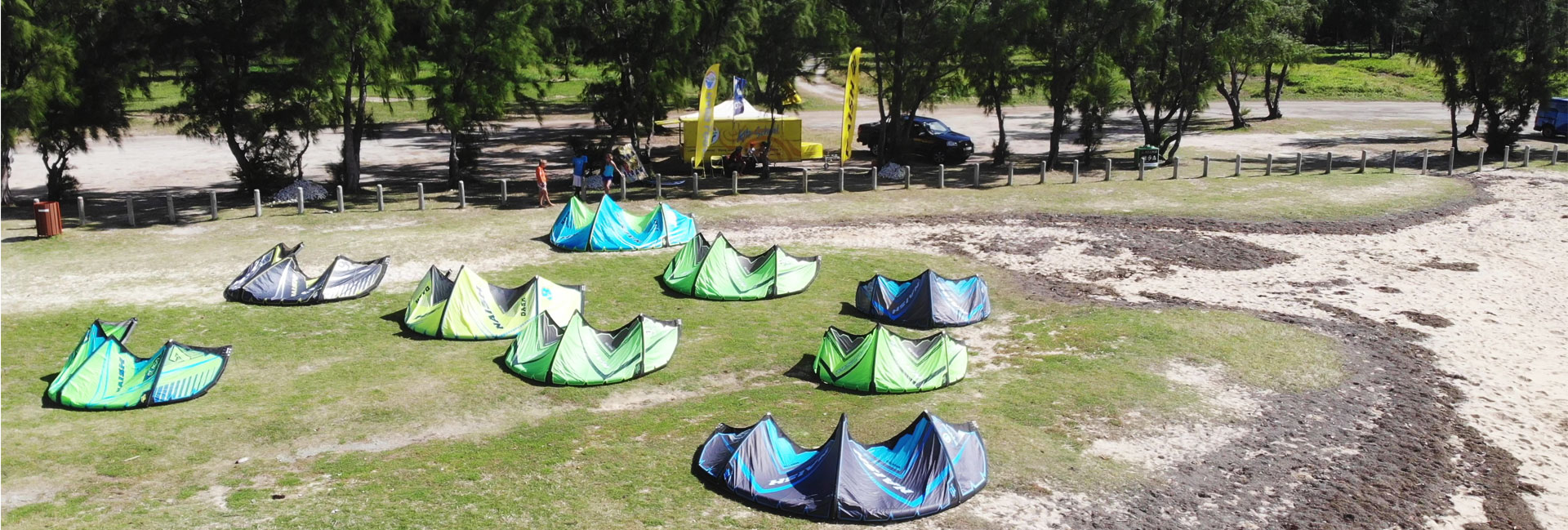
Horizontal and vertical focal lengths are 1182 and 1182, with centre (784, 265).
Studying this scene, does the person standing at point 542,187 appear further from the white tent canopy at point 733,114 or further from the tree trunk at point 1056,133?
the tree trunk at point 1056,133

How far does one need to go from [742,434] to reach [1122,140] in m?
37.4

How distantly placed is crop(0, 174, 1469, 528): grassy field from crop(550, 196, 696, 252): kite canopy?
0.53 meters

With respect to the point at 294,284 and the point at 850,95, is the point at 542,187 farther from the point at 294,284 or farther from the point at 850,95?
the point at 294,284

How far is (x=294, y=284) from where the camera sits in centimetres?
2142

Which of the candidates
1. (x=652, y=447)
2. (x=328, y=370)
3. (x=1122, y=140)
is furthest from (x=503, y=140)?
(x=652, y=447)

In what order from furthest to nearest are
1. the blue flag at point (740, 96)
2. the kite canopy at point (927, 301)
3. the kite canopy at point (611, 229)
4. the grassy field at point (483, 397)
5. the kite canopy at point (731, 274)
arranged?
the blue flag at point (740, 96) < the kite canopy at point (611, 229) < the kite canopy at point (731, 274) < the kite canopy at point (927, 301) < the grassy field at point (483, 397)

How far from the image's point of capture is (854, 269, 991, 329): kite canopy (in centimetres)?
2059

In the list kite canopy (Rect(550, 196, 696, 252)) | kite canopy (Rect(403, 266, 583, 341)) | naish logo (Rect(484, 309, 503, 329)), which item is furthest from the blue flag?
naish logo (Rect(484, 309, 503, 329))

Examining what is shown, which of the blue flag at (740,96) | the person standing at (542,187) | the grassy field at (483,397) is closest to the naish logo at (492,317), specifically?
the grassy field at (483,397)

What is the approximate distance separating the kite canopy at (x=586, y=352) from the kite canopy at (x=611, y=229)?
7.97 meters

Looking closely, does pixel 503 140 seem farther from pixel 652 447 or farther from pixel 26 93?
pixel 652 447

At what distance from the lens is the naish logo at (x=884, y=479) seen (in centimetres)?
1281

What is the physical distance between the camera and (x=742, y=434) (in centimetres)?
1359

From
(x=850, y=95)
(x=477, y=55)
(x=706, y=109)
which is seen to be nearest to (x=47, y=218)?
(x=477, y=55)
